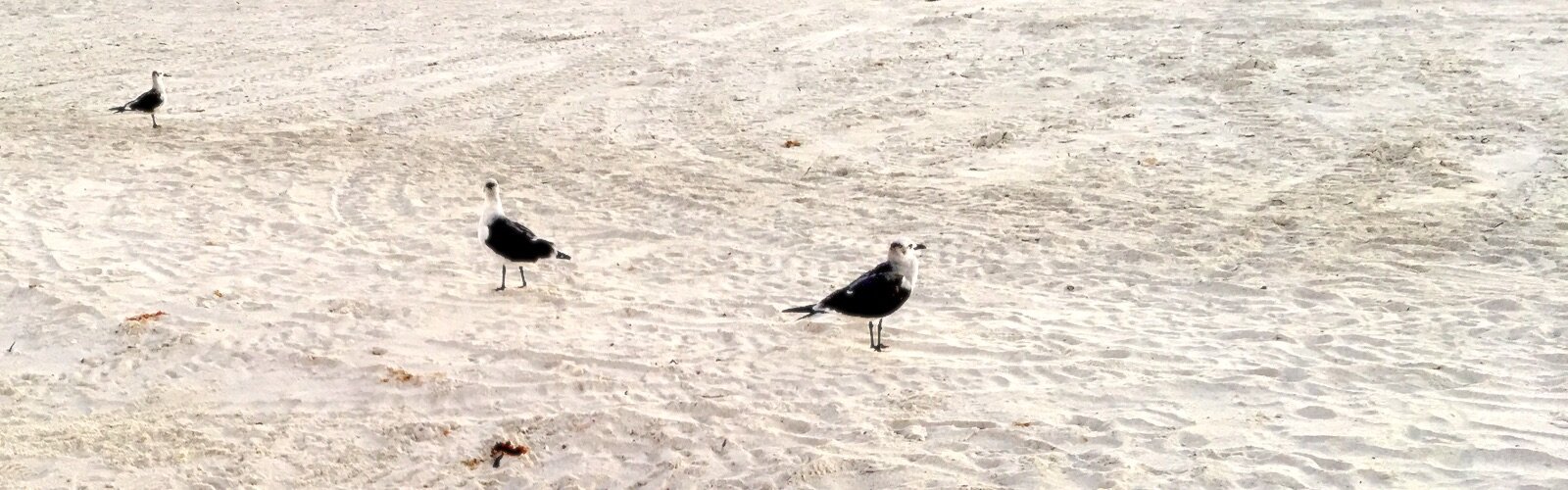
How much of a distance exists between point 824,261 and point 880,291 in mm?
2392

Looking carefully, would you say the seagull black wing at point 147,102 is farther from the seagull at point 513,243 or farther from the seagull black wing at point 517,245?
the seagull black wing at point 517,245

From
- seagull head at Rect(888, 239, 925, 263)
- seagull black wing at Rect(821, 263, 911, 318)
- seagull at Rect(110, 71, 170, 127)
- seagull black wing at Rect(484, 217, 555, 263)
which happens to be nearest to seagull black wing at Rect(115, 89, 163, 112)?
seagull at Rect(110, 71, 170, 127)

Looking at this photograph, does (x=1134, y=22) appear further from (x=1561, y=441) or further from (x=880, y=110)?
(x=1561, y=441)

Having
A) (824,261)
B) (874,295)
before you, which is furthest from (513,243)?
(874,295)

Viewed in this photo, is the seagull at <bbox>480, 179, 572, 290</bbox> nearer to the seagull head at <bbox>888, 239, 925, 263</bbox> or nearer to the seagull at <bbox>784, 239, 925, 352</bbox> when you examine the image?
the seagull at <bbox>784, 239, 925, 352</bbox>

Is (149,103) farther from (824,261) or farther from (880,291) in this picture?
(880,291)

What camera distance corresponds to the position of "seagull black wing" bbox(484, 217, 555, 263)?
8.70m

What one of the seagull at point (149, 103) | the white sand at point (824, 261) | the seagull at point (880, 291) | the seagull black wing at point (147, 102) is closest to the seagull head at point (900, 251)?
the seagull at point (880, 291)

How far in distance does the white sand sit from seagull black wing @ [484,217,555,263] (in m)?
0.33

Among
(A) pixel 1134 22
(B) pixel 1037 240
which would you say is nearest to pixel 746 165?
(B) pixel 1037 240

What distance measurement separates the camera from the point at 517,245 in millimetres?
8703

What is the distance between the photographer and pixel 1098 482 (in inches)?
229

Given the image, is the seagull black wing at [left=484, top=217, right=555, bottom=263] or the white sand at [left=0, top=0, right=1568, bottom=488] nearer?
the white sand at [left=0, top=0, right=1568, bottom=488]

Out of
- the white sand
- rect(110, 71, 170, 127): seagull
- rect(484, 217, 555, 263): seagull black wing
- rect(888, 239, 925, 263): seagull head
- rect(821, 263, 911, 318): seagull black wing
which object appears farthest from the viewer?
rect(110, 71, 170, 127): seagull
